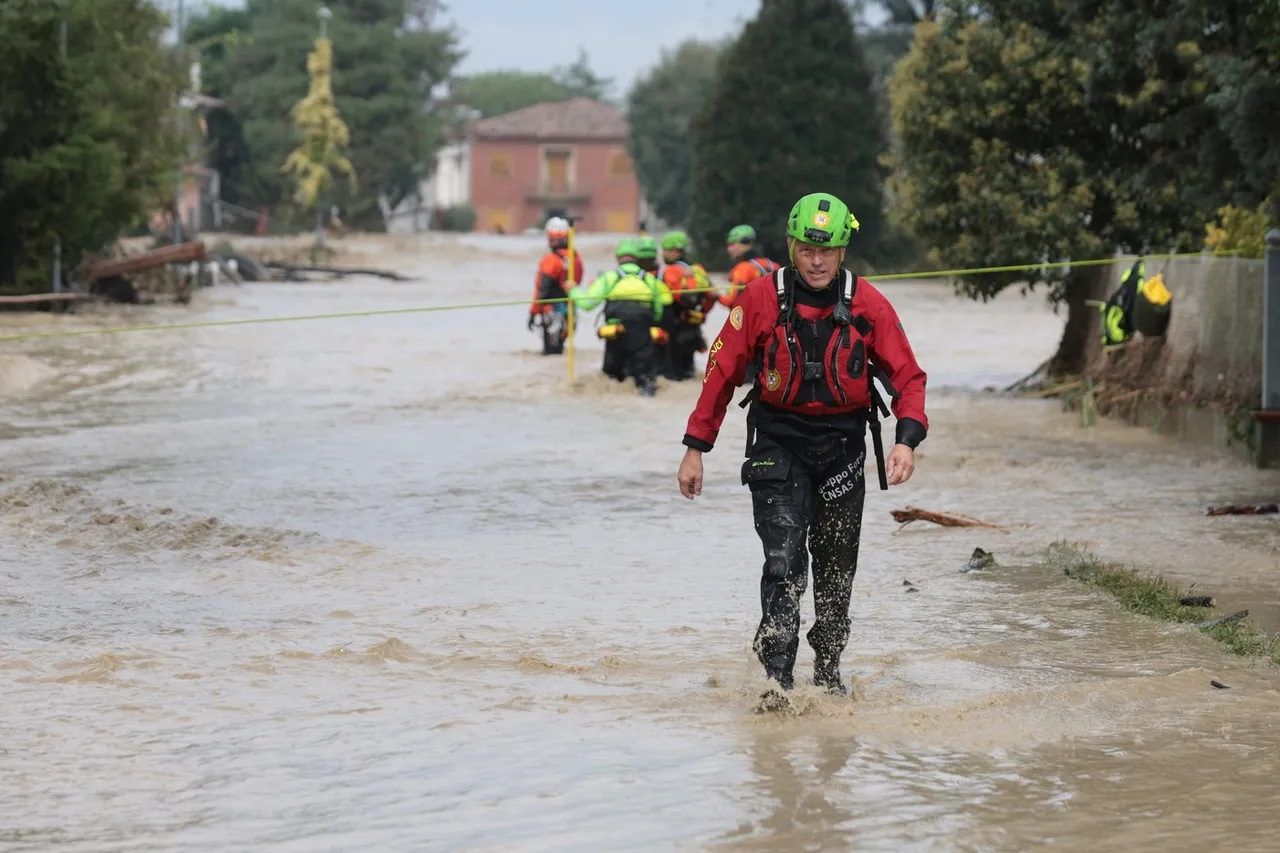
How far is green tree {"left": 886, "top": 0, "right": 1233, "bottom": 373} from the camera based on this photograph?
64.1 feet

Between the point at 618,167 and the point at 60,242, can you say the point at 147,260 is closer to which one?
the point at 60,242

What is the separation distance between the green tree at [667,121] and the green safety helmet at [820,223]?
3366 inches

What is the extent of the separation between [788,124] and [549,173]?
252 feet

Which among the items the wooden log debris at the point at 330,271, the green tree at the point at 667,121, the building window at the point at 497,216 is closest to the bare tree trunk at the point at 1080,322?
the wooden log debris at the point at 330,271

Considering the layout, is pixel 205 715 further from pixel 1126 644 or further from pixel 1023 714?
pixel 1126 644

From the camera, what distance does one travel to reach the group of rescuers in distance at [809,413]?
6.99 meters

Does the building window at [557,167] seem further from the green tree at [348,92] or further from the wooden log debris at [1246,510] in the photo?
the wooden log debris at [1246,510]

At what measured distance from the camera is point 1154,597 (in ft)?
30.1

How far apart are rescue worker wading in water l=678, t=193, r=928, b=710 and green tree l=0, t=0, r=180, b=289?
82.5 ft

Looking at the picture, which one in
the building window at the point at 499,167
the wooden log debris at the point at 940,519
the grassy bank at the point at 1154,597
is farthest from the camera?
the building window at the point at 499,167

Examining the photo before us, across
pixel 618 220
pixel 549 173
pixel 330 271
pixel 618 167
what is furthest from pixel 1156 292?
pixel 549 173

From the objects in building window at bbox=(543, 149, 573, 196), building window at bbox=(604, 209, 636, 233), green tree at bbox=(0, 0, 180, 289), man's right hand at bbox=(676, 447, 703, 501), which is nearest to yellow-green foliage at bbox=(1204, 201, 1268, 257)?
man's right hand at bbox=(676, 447, 703, 501)

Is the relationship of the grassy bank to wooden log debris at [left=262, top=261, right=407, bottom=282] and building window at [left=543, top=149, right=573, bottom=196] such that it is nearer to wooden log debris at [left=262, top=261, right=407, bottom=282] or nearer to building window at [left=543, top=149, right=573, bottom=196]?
wooden log debris at [left=262, top=261, right=407, bottom=282]

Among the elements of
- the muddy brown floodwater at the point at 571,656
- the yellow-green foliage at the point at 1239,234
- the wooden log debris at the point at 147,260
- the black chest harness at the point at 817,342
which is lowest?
the muddy brown floodwater at the point at 571,656
